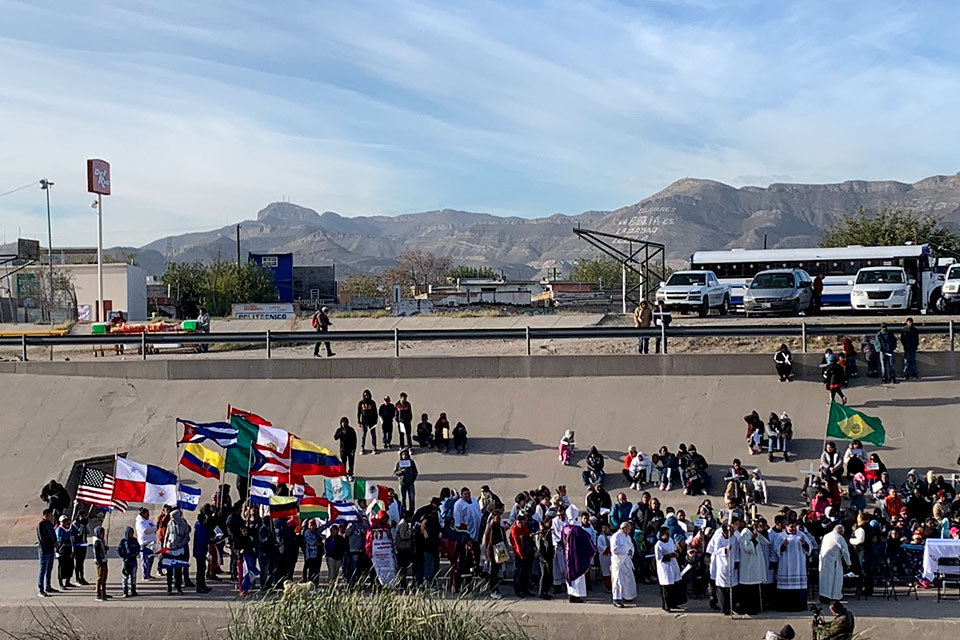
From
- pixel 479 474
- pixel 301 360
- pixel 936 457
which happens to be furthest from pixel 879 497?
pixel 301 360

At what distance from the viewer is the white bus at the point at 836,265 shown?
117 ft

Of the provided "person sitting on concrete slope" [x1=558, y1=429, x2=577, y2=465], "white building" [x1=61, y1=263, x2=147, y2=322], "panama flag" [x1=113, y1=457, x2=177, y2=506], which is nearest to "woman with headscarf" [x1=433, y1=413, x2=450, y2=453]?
"person sitting on concrete slope" [x1=558, y1=429, x2=577, y2=465]

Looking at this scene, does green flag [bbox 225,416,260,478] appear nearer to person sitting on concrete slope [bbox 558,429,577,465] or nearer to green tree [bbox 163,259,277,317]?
person sitting on concrete slope [bbox 558,429,577,465]

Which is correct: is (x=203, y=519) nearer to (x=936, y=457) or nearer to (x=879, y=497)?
(x=879, y=497)

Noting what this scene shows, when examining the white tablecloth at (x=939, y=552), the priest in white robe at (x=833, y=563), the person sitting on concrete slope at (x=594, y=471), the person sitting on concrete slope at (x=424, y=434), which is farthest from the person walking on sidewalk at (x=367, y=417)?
the white tablecloth at (x=939, y=552)

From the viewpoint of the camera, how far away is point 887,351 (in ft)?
69.3

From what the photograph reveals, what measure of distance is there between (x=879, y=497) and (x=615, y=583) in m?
5.61

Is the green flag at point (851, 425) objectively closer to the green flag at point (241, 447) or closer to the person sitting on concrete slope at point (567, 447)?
the person sitting on concrete slope at point (567, 447)

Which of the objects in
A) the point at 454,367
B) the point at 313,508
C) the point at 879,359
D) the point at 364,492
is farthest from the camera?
the point at 454,367

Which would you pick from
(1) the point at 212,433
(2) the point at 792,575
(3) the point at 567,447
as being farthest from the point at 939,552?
(1) the point at 212,433

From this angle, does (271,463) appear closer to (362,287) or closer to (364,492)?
(364,492)

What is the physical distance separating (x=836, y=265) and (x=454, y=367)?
21319 millimetres

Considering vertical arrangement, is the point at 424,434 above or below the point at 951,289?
below

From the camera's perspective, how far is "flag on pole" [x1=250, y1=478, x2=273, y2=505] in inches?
595
